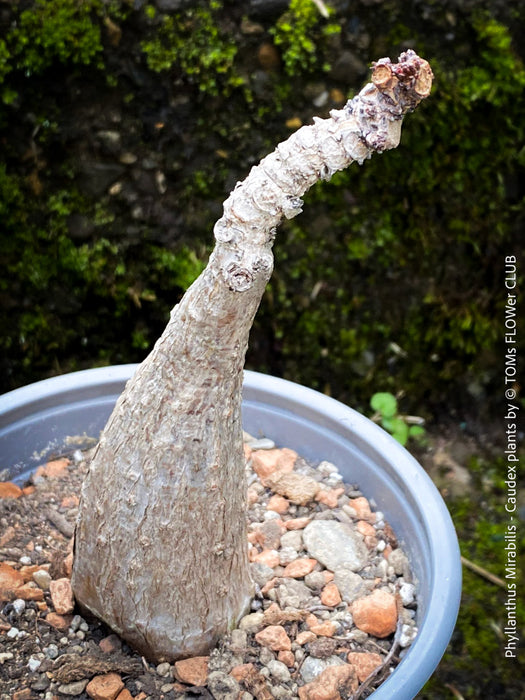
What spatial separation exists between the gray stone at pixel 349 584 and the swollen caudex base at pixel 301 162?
573 millimetres

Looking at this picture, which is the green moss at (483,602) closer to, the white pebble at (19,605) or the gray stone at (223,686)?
the gray stone at (223,686)

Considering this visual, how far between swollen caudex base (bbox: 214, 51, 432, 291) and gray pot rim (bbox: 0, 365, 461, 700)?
52 cm

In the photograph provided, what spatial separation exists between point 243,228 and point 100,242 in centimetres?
95

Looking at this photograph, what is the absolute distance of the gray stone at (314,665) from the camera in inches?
39.1

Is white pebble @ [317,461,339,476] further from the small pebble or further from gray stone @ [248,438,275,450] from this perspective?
the small pebble

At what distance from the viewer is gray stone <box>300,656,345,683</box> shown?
39.1 inches

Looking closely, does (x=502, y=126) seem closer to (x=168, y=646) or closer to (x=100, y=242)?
(x=100, y=242)

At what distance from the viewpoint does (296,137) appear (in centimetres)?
75

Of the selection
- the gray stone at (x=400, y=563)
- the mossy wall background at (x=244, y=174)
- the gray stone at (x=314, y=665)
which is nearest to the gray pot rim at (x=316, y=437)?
the gray stone at (x=400, y=563)

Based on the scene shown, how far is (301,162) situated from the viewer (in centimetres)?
74

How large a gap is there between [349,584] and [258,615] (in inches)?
6.1

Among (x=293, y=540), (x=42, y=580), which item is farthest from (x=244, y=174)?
(x=42, y=580)

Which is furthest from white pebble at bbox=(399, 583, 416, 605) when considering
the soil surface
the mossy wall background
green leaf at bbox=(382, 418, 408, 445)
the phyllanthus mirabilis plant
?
the mossy wall background

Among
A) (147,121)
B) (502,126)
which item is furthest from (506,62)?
(147,121)
